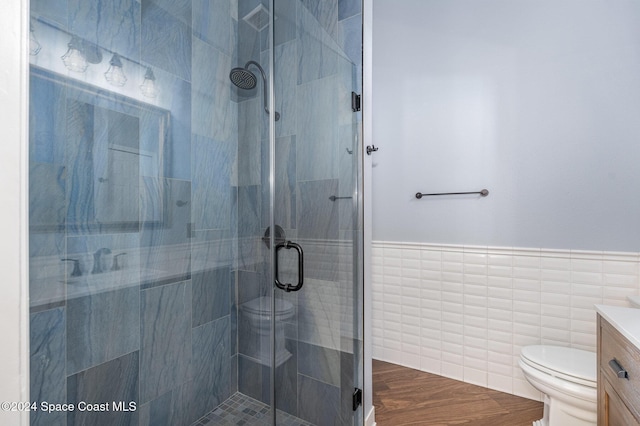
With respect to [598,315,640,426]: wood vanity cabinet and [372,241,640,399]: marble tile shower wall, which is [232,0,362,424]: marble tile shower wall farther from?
[598,315,640,426]: wood vanity cabinet

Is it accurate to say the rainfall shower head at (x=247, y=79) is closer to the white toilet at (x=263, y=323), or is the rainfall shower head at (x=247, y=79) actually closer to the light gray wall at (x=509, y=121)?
the white toilet at (x=263, y=323)

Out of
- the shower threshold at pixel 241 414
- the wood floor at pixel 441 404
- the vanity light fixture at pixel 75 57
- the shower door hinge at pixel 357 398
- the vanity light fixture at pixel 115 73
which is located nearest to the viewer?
the vanity light fixture at pixel 75 57

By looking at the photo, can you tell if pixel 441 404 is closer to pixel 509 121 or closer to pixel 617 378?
pixel 617 378

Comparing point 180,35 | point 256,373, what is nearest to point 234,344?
point 256,373

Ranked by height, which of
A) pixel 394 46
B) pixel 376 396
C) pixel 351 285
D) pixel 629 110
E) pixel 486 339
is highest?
pixel 394 46

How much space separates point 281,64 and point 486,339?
81.0 inches

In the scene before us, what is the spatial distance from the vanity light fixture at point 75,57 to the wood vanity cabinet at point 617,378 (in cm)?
191

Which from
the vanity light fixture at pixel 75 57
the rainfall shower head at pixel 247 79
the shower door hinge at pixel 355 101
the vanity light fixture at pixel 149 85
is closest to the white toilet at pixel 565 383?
the shower door hinge at pixel 355 101

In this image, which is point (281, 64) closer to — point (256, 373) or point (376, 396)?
point (256, 373)

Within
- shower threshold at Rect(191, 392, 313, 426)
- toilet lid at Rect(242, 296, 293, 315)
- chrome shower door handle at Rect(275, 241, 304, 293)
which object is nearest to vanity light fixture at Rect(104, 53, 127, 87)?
chrome shower door handle at Rect(275, 241, 304, 293)

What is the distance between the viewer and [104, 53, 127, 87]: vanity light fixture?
3.31 ft

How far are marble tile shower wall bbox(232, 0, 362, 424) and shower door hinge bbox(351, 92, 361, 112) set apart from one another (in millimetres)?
42

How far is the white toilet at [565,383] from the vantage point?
4.35 ft

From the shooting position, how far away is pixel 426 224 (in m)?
2.19
